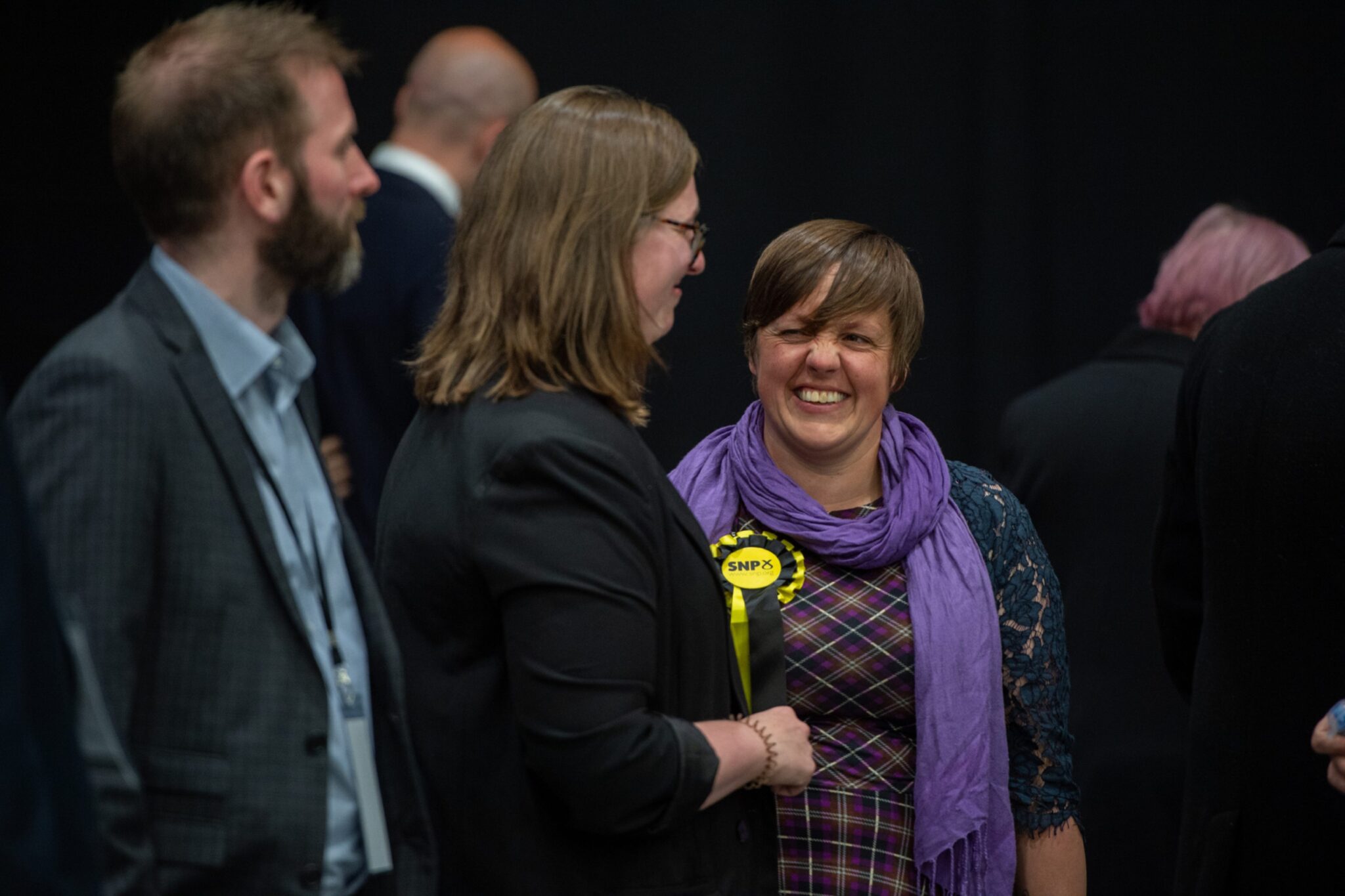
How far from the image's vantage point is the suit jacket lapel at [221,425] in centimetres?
142

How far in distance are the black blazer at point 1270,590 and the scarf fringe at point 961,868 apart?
0.31m

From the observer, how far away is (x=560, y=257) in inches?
62.7

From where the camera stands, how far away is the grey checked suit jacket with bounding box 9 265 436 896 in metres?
1.31

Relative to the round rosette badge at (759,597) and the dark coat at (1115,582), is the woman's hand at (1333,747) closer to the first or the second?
the round rosette badge at (759,597)

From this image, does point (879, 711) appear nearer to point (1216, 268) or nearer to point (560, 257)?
point (560, 257)

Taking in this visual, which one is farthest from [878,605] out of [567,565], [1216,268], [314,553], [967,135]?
[967,135]

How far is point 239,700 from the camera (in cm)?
140

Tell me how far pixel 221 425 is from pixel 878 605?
3.41ft

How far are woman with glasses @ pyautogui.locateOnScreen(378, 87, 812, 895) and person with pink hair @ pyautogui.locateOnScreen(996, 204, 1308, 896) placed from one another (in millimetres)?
1678

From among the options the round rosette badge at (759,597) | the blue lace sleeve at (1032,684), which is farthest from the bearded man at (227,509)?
the blue lace sleeve at (1032,684)

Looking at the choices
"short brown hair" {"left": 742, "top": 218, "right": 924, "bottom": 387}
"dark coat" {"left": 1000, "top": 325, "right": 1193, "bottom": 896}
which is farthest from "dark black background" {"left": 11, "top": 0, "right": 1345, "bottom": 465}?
"short brown hair" {"left": 742, "top": 218, "right": 924, "bottom": 387}

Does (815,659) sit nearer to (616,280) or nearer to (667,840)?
(667,840)

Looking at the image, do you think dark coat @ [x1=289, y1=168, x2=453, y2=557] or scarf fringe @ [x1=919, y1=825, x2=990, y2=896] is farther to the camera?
dark coat @ [x1=289, y1=168, x2=453, y2=557]

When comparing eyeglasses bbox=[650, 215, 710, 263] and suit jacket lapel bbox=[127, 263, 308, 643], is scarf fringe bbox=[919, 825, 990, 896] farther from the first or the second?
suit jacket lapel bbox=[127, 263, 308, 643]
